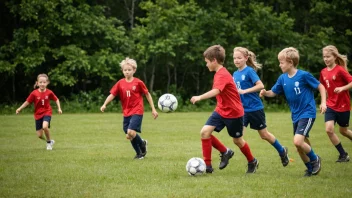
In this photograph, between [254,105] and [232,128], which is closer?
[232,128]

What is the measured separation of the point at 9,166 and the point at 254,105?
4.17 meters

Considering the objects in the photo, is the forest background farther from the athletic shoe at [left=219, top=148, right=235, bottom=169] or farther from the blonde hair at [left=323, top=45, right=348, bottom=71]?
the athletic shoe at [left=219, top=148, right=235, bottom=169]

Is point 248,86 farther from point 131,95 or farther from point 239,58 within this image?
point 131,95

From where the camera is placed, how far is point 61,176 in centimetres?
806

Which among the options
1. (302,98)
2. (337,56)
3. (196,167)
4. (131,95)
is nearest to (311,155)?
(302,98)

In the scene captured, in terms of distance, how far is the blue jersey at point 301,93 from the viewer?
8094 millimetres

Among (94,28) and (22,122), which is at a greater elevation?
(94,28)

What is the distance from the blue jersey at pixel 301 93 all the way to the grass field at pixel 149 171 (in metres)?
0.93

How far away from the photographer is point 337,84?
33.1ft

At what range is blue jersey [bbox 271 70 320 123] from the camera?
319 inches

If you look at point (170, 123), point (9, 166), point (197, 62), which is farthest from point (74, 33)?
point (9, 166)

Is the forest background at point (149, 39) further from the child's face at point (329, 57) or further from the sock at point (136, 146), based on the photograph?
the child's face at point (329, 57)

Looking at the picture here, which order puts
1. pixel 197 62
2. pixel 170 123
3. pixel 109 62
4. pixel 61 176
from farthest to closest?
pixel 197 62
pixel 109 62
pixel 170 123
pixel 61 176

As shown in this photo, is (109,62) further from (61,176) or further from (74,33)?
(61,176)
